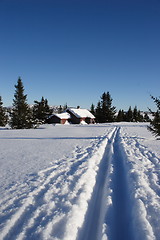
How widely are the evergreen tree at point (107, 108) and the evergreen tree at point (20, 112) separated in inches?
1065

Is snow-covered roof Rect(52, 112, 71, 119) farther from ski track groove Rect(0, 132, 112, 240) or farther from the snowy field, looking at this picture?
ski track groove Rect(0, 132, 112, 240)

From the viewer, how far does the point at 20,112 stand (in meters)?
28.2

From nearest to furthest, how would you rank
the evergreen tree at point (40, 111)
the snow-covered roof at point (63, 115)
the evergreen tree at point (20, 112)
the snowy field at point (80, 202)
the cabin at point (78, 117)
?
the snowy field at point (80, 202), the evergreen tree at point (20, 112), the evergreen tree at point (40, 111), the snow-covered roof at point (63, 115), the cabin at point (78, 117)

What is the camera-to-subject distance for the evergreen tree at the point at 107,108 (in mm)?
49406

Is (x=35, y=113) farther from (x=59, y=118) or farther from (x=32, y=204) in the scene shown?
(x=32, y=204)

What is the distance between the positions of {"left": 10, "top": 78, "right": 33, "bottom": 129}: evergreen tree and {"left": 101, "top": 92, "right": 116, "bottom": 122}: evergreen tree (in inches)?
1065

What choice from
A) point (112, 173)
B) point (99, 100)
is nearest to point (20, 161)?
point (112, 173)

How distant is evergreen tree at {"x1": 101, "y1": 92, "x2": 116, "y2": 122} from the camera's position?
162ft

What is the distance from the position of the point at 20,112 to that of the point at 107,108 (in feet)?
96.5

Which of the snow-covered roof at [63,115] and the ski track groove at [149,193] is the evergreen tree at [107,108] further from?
the ski track groove at [149,193]

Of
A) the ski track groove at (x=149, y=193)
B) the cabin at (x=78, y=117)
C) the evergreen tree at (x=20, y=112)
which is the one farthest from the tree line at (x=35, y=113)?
the ski track groove at (x=149, y=193)

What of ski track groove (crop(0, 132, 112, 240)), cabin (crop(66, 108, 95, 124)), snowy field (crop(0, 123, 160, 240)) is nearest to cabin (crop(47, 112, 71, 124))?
cabin (crop(66, 108, 95, 124))

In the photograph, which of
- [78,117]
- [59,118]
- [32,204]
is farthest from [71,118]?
[32,204]

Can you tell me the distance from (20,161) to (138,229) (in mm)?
5314
